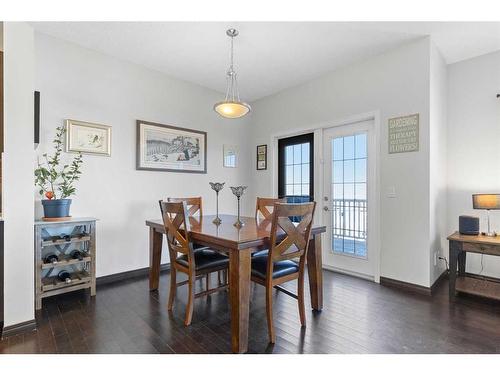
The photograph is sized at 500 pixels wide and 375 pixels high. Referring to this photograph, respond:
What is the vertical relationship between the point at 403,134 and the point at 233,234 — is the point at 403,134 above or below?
above

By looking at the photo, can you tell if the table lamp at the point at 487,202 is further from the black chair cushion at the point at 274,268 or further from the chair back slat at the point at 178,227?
the chair back slat at the point at 178,227

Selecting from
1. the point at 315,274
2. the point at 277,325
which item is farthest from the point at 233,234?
the point at 315,274

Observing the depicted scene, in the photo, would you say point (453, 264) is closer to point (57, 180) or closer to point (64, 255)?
point (64, 255)

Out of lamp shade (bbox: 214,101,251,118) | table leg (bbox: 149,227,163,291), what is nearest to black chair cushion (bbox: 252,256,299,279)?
table leg (bbox: 149,227,163,291)

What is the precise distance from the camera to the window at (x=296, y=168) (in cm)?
398

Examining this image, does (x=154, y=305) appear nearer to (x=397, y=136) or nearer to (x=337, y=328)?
(x=337, y=328)

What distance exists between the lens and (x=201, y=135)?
4051mm

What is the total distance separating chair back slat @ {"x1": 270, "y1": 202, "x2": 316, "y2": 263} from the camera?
6.03 ft

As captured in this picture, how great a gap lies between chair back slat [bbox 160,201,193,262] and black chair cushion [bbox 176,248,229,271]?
0.36 feet

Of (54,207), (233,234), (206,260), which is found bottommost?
(206,260)

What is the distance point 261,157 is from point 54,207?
2997mm

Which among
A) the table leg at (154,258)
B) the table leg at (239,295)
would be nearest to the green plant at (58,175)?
the table leg at (154,258)

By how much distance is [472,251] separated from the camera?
2504 mm

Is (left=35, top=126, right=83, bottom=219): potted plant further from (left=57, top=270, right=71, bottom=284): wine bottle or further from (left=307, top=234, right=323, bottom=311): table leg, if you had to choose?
(left=307, top=234, right=323, bottom=311): table leg
